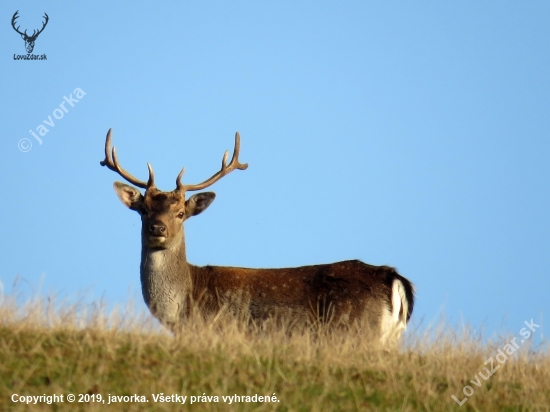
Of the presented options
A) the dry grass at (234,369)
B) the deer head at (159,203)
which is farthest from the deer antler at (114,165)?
the dry grass at (234,369)

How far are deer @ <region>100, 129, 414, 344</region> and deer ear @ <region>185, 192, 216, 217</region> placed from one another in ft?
0.49

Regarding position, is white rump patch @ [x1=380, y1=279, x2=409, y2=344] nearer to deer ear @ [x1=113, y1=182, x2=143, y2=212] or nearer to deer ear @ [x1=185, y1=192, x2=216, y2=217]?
deer ear @ [x1=185, y1=192, x2=216, y2=217]

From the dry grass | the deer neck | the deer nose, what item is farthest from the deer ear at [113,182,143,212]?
the dry grass

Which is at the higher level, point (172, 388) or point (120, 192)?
point (120, 192)

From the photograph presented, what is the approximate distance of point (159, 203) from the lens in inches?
414

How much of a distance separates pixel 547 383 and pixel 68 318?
166 inches

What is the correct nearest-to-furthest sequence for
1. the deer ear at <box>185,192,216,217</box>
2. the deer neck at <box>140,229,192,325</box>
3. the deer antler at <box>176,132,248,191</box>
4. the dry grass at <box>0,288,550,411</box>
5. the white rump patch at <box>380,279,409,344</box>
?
the dry grass at <box>0,288,550,411</box>, the white rump patch at <box>380,279,409,344</box>, the deer neck at <box>140,229,192,325</box>, the deer ear at <box>185,192,216,217</box>, the deer antler at <box>176,132,248,191</box>

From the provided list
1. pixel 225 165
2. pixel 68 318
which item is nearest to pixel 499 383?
pixel 68 318

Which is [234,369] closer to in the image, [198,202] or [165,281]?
[165,281]

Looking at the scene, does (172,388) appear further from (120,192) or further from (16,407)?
(120,192)

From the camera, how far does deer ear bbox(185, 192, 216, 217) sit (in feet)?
36.0

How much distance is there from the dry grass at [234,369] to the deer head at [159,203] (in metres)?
1.96

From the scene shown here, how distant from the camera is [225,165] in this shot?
1159 cm

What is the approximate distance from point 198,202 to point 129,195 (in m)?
A: 0.83
